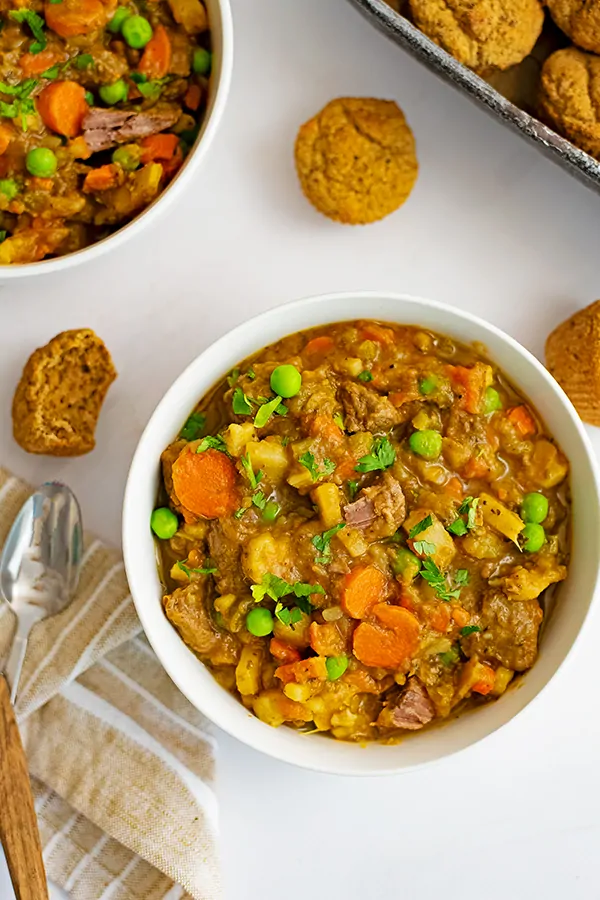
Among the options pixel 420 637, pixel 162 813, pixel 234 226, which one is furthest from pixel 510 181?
pixel 162 813

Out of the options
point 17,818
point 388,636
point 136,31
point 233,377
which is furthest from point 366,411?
point 17,818

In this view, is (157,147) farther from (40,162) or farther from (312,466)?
(312,466)

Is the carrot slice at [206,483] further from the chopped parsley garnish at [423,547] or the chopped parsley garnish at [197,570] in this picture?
the chopped parsley garnish at [423,547]

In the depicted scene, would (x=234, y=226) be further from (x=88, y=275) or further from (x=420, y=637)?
(x=420, y=637)

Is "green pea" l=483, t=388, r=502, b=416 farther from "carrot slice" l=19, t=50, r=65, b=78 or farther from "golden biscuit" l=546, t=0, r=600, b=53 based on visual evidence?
"carrot slice" l=19, t=50, r=65, b=78

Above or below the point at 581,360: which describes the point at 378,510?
below

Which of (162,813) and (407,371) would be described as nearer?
(407,371)

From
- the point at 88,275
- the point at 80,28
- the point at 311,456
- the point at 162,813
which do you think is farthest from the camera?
the point at 88,275

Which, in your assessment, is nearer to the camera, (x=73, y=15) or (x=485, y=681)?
(x=485, y=681)
